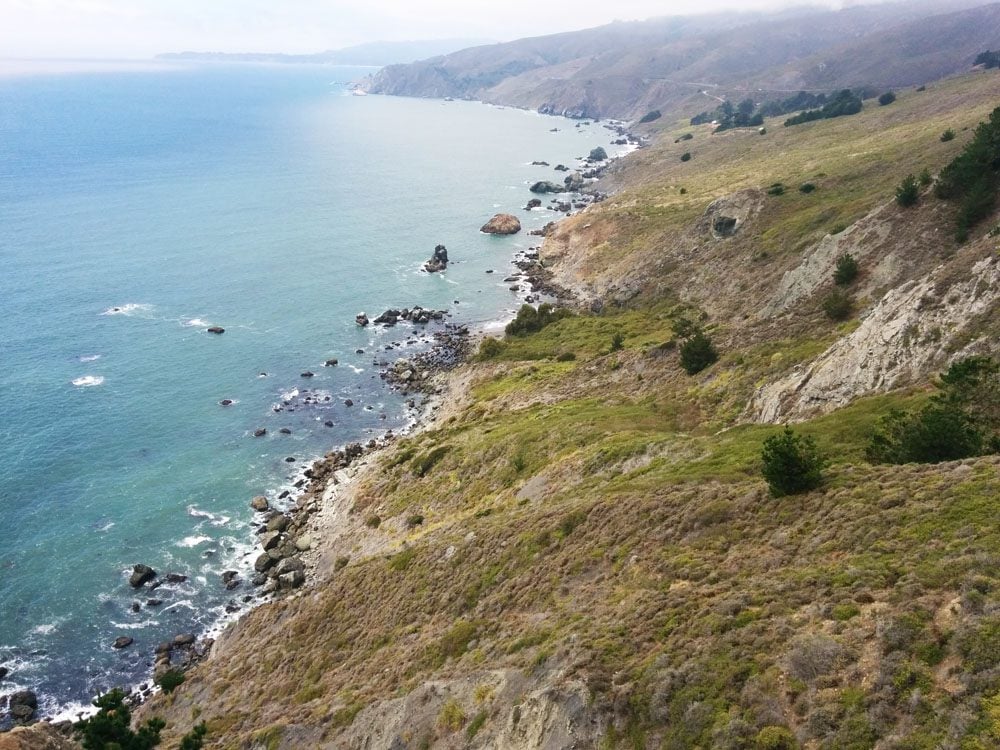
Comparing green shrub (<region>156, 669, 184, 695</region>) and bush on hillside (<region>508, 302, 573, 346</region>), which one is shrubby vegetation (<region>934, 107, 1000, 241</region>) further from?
green shrub (<region>156, 669, 184, 695</region>)

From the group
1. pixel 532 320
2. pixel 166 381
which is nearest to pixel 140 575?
pixel 166 381

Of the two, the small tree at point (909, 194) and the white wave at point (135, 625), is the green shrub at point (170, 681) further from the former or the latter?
the small tree at point (909, 194)

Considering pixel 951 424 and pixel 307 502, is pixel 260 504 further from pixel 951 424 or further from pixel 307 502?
pixel 951 424

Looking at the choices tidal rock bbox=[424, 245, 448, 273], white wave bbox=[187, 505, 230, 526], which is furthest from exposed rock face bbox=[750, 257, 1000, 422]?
tidal rock bbox=[424, 245, 448, 273]

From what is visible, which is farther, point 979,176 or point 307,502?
point 307,502

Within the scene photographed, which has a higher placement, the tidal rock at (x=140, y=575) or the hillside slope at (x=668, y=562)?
the hillside slope at (x=668, y=562)

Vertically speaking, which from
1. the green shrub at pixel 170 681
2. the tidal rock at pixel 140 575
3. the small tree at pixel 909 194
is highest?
the small tree at pixel 909 194

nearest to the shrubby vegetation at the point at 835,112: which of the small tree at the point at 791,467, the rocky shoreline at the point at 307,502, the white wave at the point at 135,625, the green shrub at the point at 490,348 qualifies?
the rocky shoreline at the point at 307,502
